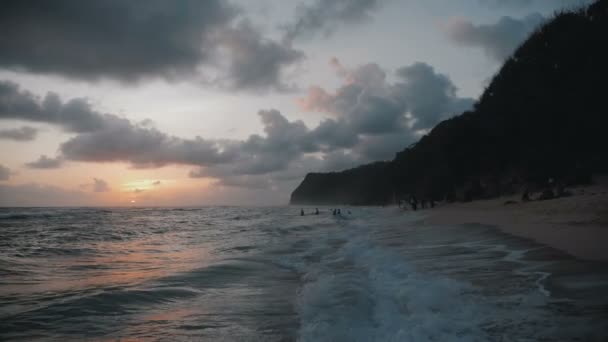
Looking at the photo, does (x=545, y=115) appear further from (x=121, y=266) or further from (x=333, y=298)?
(x=121, y=266)

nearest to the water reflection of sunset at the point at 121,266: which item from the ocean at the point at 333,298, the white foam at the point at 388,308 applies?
the ocean at the point at 333,298

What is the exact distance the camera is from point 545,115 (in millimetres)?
30906

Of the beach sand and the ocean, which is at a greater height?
the beach sand

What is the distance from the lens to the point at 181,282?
948cm

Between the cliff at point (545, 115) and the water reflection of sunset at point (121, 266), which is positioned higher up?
the cliff at point (545, 115)

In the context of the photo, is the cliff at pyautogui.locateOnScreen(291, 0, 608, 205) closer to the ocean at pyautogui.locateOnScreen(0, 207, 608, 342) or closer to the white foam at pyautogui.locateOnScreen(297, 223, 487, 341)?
the ocean at pyautogui.locateOnScreen(0, 207, 608, 342)

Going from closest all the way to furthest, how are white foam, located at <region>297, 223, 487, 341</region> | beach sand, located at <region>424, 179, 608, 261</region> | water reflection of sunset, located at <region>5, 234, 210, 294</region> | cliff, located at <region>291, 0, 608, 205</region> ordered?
white foam, located at <region>297, 223, 487, 341</region>
beach sand, located at <region>424, 179, 608, 261</region>
water reflection of sunset, located at <region>5, 234, 210, 294</region>
cliff, located at <region>291, 0, 608, 205</region>

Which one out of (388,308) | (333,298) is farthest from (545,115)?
(388,308)

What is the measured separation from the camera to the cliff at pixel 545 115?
86.7 feet

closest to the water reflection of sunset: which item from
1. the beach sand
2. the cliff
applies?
the beach sand

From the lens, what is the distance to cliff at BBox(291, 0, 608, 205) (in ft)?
86.7

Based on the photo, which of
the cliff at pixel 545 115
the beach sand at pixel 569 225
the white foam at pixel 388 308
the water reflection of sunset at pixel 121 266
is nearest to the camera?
the white foam at pixel 388 308

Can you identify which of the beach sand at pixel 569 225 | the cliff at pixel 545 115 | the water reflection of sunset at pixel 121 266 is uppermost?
the cliff at pixel 545 115

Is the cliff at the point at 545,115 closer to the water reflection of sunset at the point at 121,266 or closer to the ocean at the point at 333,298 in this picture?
the ocean at the point at 333,298
